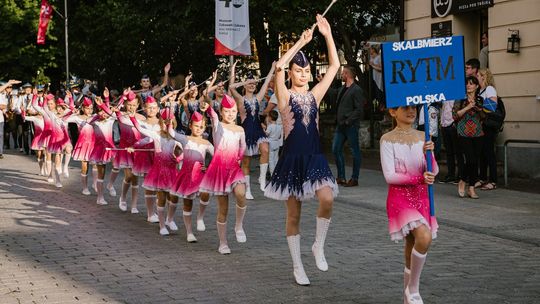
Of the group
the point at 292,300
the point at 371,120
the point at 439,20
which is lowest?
the point at 292,300

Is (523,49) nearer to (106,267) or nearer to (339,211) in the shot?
(339,211)

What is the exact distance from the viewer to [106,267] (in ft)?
30.1

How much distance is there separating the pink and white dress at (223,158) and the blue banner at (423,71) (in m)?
3.38

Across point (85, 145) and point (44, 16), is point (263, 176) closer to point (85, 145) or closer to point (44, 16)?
point (85, 145)

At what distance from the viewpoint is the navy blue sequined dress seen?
829cm

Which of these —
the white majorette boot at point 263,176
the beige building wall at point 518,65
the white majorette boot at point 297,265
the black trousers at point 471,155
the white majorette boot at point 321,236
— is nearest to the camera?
the white majorette boot at point 297,265

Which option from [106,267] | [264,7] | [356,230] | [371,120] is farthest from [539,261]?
[264,7]

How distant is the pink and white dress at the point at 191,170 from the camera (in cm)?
1068

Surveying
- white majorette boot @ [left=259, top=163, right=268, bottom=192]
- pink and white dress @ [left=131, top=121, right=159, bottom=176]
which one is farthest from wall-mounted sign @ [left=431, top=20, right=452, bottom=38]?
pink and white dress @ [left=131, top=121, right=159, bottom=176]

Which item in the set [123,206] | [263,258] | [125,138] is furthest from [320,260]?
[125,138]

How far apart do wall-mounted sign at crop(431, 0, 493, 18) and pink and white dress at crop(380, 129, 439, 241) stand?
40.4ft

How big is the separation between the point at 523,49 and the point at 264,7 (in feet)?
31.3

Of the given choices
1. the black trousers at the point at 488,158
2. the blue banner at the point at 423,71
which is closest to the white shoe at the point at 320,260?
the blue banner at the point at 423,71

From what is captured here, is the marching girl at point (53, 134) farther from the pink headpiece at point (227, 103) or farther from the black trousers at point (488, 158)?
the pink headpiece at point (227, 103)
